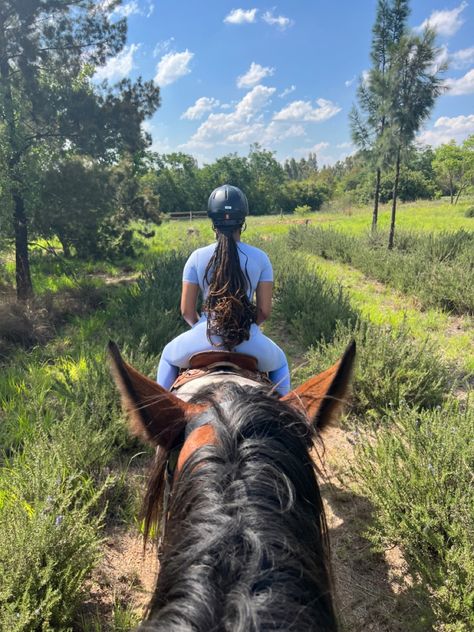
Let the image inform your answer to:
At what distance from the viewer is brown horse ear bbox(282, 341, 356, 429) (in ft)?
4.16

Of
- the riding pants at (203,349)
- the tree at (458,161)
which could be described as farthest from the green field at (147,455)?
the tree at (458,161)

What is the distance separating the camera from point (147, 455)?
3.64 m

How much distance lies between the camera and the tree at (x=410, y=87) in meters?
11.2

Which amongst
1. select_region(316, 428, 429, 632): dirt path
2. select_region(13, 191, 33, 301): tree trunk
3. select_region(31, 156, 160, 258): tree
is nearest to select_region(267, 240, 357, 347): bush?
select_region(316, 428, 429, 632): dirt path

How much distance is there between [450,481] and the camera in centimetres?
249

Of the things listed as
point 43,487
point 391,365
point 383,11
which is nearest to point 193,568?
point 43,487

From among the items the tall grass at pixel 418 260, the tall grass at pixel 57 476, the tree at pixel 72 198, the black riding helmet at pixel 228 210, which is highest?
the tree at pixel 72 198

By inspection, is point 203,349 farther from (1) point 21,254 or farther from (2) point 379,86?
(2) point 379,86

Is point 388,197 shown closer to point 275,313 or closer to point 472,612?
point 275,313

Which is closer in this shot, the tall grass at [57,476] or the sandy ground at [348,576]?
the tall grass at [57,476]

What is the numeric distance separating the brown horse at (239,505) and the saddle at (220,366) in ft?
1.52

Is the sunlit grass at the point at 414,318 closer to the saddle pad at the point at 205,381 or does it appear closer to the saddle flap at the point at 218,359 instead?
the saddle flap at the point at 218,359

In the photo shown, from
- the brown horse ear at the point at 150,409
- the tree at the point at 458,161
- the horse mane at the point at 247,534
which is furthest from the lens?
the tree at the point at 458,161

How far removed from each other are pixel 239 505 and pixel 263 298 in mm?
1659
